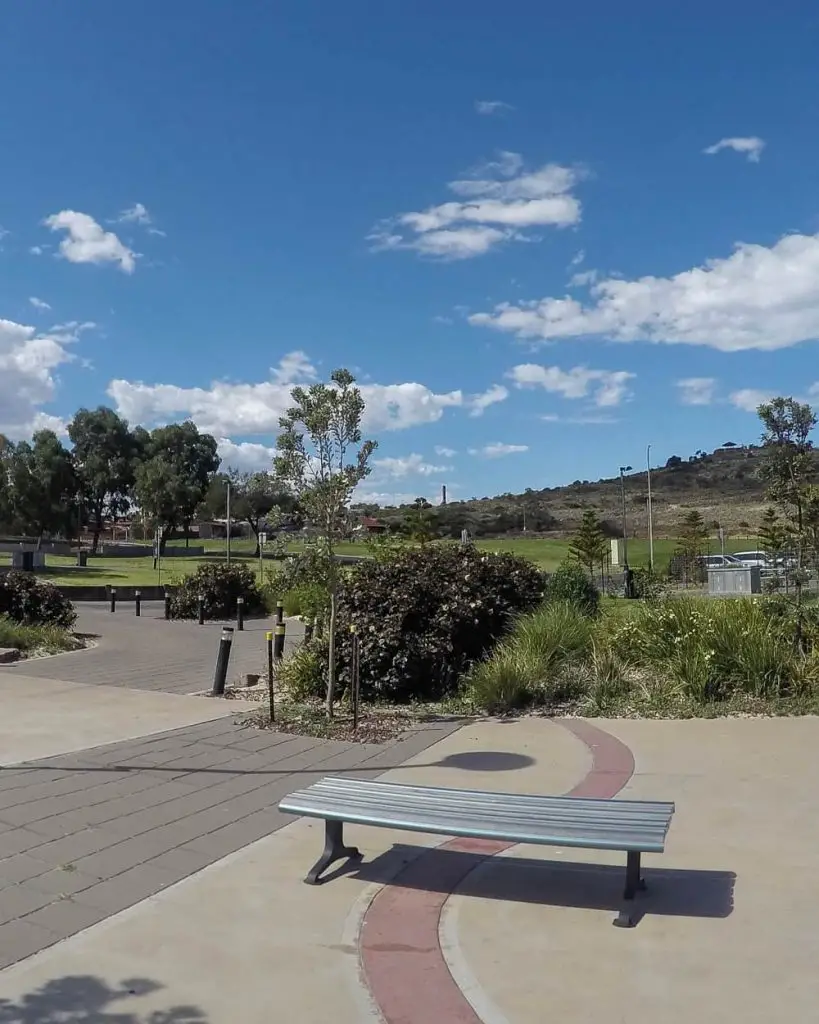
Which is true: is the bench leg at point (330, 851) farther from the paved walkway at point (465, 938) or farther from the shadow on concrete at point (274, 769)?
the shadow on concrete at point (274, 769)

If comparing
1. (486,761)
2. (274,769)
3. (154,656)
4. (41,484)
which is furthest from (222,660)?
(41,484)

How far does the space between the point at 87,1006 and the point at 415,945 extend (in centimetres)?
134

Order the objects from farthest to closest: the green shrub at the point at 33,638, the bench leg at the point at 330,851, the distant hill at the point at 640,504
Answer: the distant hill at the point at 640,504 < the green shrub at the point at 33,638 < the bench leg at the point at 330,851

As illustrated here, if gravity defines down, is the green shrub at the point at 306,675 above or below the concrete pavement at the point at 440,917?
above

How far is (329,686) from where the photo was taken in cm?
917

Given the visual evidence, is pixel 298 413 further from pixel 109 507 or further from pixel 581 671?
pixel 109 507

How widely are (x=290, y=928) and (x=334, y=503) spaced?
5.17m

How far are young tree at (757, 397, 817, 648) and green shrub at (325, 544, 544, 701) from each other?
9.84 feet

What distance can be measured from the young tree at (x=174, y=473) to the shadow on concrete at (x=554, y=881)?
73248mm

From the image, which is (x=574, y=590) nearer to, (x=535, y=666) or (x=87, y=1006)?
(x=535, y=666)

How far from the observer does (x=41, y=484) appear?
70.0m

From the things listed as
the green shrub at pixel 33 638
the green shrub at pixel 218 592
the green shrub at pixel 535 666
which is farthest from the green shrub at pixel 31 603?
the green shrub at pixel 535 666

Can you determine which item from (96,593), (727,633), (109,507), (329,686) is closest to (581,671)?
(727,633)

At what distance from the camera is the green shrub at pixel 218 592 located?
2566 cm
